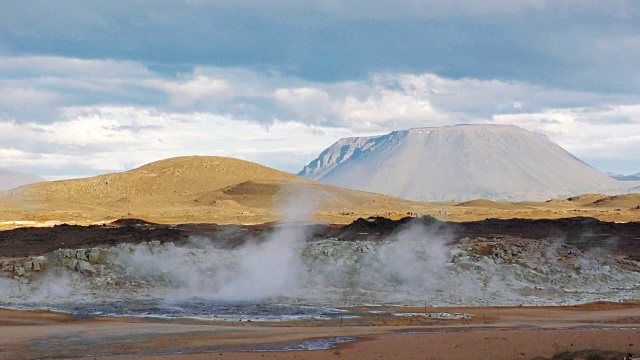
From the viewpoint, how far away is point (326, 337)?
70.3 ft

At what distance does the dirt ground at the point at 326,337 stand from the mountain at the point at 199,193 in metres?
86.2

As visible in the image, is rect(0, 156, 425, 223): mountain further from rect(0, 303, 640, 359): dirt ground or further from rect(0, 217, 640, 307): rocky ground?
rect(0, 303, 640, 359): dirt ground

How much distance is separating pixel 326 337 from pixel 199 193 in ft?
429

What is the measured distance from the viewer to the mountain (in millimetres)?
120625

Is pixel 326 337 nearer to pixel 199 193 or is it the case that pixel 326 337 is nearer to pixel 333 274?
pixel 333 274

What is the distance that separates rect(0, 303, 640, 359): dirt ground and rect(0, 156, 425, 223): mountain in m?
86.2

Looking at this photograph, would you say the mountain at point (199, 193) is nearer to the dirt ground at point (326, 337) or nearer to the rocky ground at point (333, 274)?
the rocky ground at point (333, 274)

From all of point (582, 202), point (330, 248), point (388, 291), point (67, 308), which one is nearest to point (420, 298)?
point (388, 291)

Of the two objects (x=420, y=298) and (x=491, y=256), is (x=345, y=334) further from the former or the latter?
(x=491, y=256)

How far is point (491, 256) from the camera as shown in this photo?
37.8 meters

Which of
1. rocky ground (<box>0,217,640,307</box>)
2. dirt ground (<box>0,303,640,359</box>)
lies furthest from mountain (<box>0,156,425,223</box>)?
dirt ground (<box>0,303,640,359</box>)

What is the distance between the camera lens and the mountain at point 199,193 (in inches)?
4749

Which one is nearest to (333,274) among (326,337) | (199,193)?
(326,337)

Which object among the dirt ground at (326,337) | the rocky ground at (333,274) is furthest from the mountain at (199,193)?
the dirt ground at (326,337)
